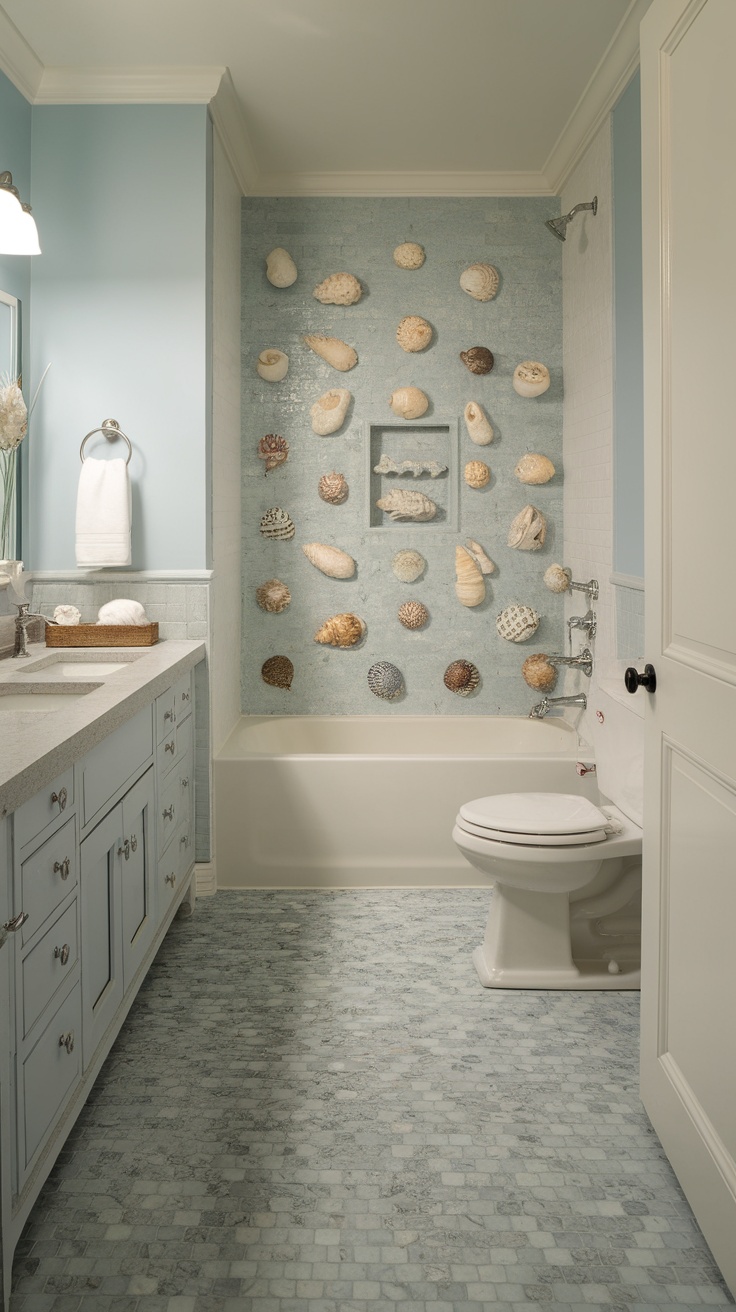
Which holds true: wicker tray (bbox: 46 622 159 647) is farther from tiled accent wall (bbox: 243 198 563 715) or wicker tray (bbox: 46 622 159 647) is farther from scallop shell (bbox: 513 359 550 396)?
scallop shell (bbox: 513 359 550 396)

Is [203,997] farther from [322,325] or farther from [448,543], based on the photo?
[322,325]

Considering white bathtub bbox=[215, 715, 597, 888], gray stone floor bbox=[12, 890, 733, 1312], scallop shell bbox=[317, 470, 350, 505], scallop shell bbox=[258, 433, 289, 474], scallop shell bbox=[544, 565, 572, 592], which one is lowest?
gray stone floor bbox=[12, 890, 733, 1312]

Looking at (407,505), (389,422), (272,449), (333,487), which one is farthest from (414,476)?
(272,449)

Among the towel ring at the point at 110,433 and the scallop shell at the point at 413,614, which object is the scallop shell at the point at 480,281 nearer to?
the scallop shell at the point at 413,614

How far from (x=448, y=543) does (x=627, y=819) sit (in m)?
1.73

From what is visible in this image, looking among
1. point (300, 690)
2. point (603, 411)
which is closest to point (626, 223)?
point (603, 411)

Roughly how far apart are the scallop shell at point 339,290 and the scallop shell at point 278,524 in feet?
2.82

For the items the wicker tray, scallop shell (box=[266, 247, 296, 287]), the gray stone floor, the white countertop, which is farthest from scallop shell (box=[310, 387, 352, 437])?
the gray stone floor

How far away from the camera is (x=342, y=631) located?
4066mm

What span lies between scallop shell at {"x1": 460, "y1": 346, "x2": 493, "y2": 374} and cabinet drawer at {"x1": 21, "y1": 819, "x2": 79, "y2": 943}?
2817 mm

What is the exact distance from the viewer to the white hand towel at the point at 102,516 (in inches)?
123

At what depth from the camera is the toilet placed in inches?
99.5

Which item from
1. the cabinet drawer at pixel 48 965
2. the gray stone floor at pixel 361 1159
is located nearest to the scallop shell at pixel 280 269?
the gray stone floor at pixel 361 1159

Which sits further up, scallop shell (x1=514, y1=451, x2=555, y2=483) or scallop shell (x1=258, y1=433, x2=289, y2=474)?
scallop shell (x1=258, y1=433, x2=289, y2=474)
